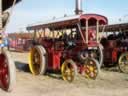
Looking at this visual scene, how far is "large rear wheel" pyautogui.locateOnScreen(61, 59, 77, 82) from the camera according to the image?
11109 millimetres

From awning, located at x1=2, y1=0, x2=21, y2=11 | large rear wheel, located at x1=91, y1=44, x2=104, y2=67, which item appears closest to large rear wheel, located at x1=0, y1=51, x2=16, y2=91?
awning, located at x1=2, y1=0, x2=21, y2=11

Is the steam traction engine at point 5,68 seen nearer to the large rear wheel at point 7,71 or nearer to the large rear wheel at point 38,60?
the large rear wheel at point 7,71

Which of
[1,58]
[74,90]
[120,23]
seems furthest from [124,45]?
[1,58]

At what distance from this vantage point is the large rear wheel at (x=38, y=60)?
12695mm

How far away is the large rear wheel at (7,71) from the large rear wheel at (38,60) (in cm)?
531

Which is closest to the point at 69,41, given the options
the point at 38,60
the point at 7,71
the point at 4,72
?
the point at 38,60

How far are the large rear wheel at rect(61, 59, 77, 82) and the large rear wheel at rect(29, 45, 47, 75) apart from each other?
115 cm

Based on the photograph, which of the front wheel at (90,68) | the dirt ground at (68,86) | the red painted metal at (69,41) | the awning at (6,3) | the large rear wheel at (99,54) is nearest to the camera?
the dirt ground at (68,86)

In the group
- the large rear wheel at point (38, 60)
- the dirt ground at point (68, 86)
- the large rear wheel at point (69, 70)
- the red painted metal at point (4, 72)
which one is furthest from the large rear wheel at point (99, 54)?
the red painted metal at point (4, 72)

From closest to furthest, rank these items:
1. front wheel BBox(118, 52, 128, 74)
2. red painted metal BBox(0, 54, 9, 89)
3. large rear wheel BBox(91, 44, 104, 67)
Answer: red painted metal BBox(0, 54, 9, 89) → large rear wheel BBox(91, 44, 104, 67) → front wheel BBox(118, 52, 128, 74)

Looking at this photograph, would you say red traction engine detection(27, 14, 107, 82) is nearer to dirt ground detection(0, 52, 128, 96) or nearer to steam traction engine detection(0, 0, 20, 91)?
dirt ground detection(0, 52, 128, 96)

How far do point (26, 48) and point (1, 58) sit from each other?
2651 cm

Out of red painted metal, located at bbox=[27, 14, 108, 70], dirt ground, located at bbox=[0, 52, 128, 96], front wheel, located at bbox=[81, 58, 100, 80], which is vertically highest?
red painted metal, located at bbox=[27, 14, 108, 70]

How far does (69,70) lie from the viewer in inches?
449
